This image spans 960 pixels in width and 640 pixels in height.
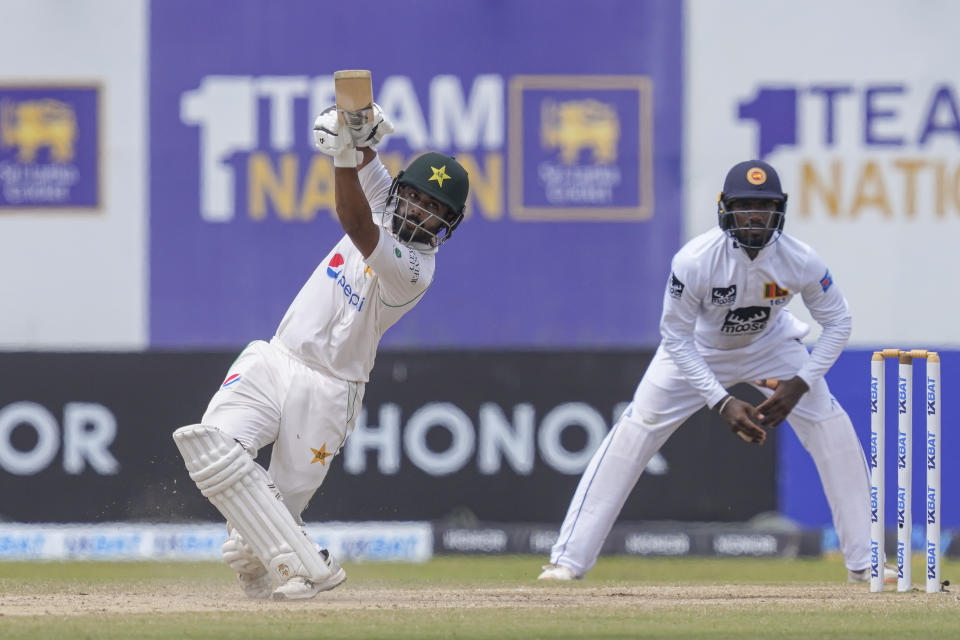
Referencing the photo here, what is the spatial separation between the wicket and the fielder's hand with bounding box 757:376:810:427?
651 millimetres

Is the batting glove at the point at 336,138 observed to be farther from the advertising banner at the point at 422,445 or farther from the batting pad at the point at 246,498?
the advertising banner at the point at 422,445

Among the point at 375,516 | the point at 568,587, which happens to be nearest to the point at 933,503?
the point at 568,587

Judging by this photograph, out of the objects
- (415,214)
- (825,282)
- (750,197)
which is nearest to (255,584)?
(415,214)

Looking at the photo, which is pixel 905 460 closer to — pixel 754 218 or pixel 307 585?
pixel 754 218

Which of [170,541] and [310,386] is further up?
[310,386]

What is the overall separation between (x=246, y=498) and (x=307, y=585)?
0.38m

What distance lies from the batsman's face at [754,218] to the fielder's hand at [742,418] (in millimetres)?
617

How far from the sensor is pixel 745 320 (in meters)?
7.12

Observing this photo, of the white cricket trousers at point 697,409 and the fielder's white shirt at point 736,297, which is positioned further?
the white cricket trousers at point 697,409

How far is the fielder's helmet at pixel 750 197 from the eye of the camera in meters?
6.80

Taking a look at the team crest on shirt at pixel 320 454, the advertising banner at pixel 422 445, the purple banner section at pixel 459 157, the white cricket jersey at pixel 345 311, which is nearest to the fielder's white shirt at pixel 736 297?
the white cricket jersey at pixel 345 311

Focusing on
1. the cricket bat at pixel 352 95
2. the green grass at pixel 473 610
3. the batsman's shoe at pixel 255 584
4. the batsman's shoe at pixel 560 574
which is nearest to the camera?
the green grass at pixel 473 610

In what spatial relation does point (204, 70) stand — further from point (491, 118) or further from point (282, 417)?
point (282, 417)

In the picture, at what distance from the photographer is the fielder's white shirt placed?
22.8ft
